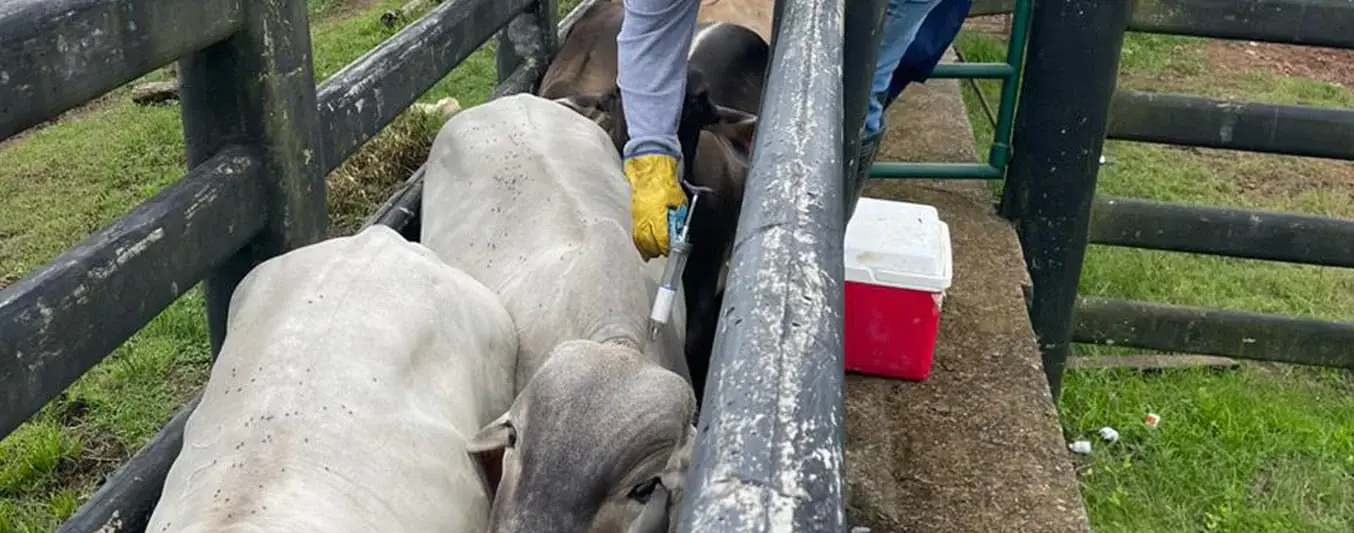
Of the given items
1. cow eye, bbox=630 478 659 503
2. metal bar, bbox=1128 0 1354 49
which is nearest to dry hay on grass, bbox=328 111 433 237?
metal bar, bbox=1128 0 1354 49

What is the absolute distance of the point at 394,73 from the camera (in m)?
2.93

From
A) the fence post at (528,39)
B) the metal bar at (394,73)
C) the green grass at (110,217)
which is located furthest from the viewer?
the fence post at (528,39)

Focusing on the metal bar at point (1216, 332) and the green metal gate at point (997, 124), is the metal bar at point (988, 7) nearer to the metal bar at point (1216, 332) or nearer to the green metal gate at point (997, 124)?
the green metal gate at point (997, 124)

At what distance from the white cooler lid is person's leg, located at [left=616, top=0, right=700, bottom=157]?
0.52m

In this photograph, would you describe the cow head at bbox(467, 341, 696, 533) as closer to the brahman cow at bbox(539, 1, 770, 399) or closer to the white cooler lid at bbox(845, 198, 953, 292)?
the brahman cow at bbox(539, 1, 770, 399)

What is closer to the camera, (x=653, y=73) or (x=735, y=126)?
(x=653, y=73)

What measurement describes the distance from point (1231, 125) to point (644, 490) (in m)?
2.94

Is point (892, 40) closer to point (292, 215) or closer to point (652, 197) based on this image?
point (652, 197)

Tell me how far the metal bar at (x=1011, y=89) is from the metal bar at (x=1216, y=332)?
683mm

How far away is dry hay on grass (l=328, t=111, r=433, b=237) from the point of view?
4.94 m

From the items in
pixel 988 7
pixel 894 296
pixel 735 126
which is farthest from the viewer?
pixel 988 7

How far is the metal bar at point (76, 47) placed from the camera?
1.68m

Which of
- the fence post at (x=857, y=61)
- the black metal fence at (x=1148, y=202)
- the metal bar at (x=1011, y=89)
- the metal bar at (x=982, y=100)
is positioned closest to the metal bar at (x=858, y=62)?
the fence post at (x=857, y=61)

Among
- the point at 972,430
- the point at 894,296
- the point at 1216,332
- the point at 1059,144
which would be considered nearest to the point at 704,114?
the point at 894,296
